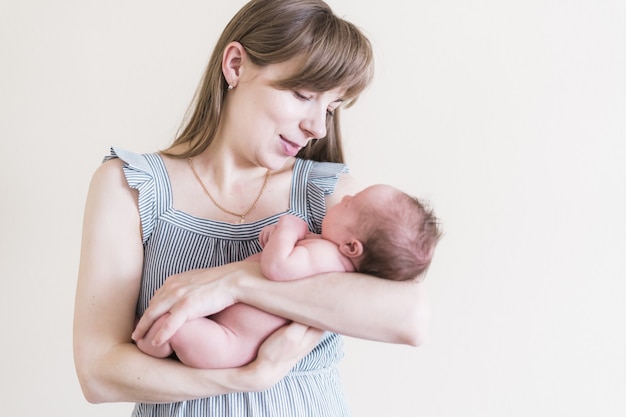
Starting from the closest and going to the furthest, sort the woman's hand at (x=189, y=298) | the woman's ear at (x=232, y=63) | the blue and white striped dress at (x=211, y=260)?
the woman's hand at (x=189, y=298) → the blue and white striped dress at (x=211, y=260) → the woman's ear at (x=232, y=63)

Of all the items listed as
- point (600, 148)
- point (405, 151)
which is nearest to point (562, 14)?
point (600, 148)

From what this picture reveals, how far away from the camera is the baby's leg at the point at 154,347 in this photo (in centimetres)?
146

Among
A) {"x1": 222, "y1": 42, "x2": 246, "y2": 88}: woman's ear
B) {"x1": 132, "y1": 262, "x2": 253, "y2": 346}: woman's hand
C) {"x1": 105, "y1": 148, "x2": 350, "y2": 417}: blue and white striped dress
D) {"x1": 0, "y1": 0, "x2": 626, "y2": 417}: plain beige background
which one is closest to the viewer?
{"x1": 132, "y1": 262, "x2": 253, "y2": 346}: woman's hand

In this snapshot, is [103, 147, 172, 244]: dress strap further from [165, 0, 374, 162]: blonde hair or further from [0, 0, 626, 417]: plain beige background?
[0, 0, 626, 417]: plain beige background

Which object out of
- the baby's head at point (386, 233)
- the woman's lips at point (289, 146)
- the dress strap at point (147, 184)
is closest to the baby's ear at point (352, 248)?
the baby's head at point (386, 233)

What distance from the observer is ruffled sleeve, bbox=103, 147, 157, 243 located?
5.54 ft

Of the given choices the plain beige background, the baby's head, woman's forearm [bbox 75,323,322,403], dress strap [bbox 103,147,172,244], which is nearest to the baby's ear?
the baby's head

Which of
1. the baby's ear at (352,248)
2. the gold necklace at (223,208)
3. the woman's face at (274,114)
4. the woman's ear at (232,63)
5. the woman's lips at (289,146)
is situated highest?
the woman's ear at (232,63)

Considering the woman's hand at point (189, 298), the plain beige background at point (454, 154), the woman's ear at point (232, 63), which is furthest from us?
the plain beige background at point (454, 154)

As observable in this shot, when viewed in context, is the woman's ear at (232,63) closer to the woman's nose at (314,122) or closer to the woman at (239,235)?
the woman at (239,235)

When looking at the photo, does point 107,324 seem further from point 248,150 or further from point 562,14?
point 562,14

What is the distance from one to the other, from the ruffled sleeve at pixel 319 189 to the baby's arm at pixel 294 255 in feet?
0.71

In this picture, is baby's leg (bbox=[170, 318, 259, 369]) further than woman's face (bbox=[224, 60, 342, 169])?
No

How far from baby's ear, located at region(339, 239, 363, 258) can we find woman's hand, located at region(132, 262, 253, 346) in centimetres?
21
